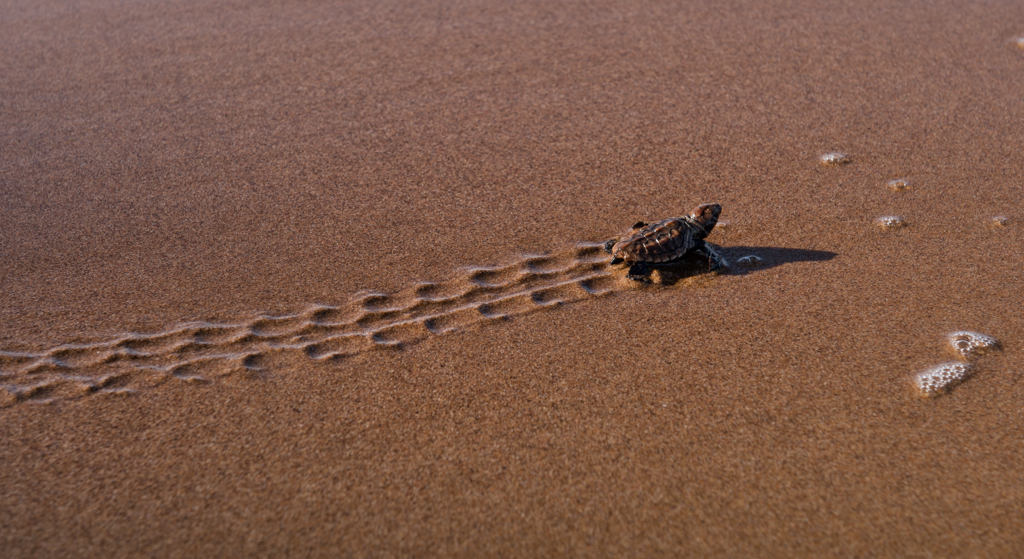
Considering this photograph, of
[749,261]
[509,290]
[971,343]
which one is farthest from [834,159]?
[509,290]

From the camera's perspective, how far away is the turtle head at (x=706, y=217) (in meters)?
3.74

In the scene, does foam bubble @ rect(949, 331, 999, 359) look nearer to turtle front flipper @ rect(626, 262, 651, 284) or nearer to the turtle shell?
the turtle shell

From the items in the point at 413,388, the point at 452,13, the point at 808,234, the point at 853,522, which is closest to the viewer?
the point at 853,522

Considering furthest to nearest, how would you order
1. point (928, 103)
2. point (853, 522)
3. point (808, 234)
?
1. point (928, 103)
2. point (808, 234)
3. point (853, 522)

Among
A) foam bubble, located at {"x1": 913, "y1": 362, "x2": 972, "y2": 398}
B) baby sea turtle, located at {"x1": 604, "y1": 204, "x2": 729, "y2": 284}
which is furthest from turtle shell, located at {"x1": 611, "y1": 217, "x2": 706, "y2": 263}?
foam bubble, located at {"x1": 913, "y1": 362, "x2": 972, "y2": 398}

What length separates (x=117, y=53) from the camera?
5848 millimetres

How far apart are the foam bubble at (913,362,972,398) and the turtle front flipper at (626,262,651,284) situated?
51.1 inches

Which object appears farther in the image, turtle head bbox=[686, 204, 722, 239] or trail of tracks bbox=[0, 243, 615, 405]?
turtle head bbox=[686, 204, 722, 239]

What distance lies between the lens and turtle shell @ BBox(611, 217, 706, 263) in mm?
3582

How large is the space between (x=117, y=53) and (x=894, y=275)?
19.6 feet

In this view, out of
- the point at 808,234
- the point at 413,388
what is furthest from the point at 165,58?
the point at 808,234

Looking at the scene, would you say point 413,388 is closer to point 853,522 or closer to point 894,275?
point 853,522

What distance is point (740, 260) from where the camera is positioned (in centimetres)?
383

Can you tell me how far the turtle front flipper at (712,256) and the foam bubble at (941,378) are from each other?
1.06m
